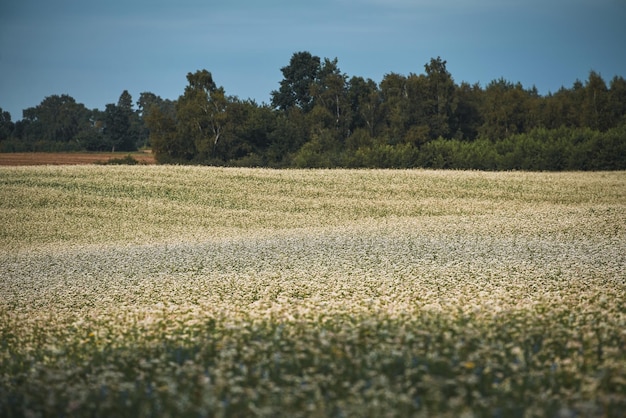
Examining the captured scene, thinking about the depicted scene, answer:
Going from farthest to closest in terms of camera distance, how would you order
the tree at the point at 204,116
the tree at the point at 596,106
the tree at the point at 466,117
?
the tree at the point at 466,117, the tree at the point at 204,116, the tree at the point at 596,106

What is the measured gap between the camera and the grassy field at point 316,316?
23.6 feet

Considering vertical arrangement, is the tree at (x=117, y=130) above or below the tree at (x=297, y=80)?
below

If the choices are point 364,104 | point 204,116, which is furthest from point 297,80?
point 204,116

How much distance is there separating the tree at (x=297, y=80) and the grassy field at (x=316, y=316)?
74789mm

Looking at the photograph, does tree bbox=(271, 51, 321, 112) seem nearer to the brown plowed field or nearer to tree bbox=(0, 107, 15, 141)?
the brown plowed field

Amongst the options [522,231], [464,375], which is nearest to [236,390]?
[464,375]

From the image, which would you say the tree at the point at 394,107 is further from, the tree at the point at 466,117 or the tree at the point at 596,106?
the tree at the point at 596,106

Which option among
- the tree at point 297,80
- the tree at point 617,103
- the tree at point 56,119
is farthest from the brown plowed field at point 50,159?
the tree at point 56,119

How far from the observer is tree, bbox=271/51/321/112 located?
355 ft

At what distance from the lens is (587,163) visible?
199 ft

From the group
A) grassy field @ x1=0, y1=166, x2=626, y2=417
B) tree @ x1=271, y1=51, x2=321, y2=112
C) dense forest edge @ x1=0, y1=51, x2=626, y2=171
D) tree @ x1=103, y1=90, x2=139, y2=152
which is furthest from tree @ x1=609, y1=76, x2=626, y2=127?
tree @ x1=103, y1=90, x2=139, y2=152

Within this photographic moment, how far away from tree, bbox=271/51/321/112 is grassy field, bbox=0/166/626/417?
7479 centimetres

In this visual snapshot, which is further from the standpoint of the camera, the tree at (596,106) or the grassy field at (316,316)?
the tree at (596,106)

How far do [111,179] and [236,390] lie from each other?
42307 millimetres
